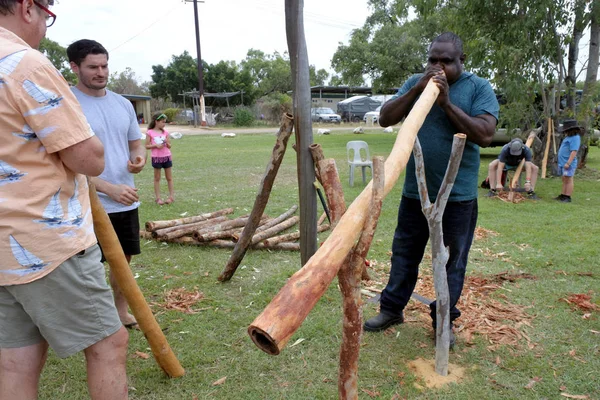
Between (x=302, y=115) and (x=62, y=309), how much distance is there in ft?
6.99

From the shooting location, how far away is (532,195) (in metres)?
8.07

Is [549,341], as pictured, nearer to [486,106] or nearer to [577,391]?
[577,391]

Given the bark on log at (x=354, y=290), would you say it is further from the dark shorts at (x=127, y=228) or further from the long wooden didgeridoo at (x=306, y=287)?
the dark shorts at (x=127, y=228)

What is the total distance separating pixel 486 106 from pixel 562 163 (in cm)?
670

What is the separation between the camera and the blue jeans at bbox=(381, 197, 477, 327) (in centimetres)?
287

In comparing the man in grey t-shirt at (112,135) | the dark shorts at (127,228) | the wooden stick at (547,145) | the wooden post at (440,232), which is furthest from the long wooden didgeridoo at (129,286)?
the wooden stick at (547,145)

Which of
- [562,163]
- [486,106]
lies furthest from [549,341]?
[562,163]

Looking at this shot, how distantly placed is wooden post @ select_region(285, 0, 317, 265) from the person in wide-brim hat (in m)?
5.96

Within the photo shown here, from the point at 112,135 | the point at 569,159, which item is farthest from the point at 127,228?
the point at 569,159

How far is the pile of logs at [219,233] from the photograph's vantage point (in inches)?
202

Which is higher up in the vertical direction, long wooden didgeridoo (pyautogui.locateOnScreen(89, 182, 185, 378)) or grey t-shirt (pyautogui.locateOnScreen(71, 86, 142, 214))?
grey t-shirt (pyautogui.locateOnScreen(71, 86, 142, 214))

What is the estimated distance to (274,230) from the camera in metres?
5.53

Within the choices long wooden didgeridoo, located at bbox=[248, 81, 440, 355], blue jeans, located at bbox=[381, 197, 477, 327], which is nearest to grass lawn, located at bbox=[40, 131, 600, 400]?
blue jeans, located at bbox=[381, 197, 477, 327]

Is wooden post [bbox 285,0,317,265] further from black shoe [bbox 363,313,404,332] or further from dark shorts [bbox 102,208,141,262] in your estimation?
dark shorts [bbox 102,208,141,262]
